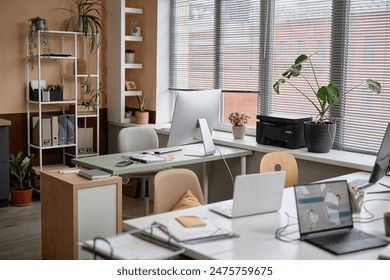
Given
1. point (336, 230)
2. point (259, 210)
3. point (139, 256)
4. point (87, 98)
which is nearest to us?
point (139, 256)

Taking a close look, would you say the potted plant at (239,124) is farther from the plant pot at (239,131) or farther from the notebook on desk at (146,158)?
the notebook on desk at (146,158)

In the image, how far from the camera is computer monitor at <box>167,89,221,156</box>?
4070mm

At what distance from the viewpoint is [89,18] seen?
618cm

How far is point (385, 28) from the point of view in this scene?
431 cm

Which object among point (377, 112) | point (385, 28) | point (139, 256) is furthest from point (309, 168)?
point (139, 256)

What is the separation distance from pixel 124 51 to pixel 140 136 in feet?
4.70

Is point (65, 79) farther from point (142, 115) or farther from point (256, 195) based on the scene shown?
point (256, 195)

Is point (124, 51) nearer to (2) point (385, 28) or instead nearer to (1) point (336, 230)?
(2) point (385, 28)

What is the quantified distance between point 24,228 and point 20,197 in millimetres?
768

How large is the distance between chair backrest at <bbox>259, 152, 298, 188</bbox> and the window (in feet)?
2.59

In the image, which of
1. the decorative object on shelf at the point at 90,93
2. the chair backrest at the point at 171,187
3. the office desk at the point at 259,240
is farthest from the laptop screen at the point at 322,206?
the decorative object on shelf at the point at 90,93

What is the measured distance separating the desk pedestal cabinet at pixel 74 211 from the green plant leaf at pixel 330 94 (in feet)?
5.55

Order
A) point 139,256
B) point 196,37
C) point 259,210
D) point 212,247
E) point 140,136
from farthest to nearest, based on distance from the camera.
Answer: point 196,37 → point 140,136 → point 259,210 → point 212,247 → point 139,256

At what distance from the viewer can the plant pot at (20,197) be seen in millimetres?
5617
